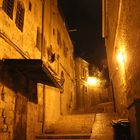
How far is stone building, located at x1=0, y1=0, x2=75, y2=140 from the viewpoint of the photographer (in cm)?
877

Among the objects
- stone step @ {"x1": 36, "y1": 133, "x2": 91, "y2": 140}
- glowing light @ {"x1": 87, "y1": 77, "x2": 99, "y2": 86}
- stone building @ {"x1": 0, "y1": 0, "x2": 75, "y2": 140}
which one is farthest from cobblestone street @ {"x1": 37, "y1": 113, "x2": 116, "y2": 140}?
glowing light @ {"x1": 87, "y1": 77, "x2": 99, "y2": 86}

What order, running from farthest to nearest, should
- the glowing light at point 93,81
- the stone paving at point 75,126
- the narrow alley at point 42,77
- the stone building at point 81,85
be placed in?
1. the glowing light at point 93,81
2. the stone building at point 81,85
3. the stone paving at point 75,126
4. the narrow alley at point 42,77

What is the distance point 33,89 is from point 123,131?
570cm

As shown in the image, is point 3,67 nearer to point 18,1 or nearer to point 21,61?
point 21,61

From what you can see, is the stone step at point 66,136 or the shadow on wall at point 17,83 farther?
the stone step at point 66,136

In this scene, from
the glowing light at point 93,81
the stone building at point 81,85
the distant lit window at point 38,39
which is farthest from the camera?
the glowing light at point 93,81

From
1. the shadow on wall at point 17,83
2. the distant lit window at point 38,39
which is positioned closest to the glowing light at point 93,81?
the distant lit window at point 38,39

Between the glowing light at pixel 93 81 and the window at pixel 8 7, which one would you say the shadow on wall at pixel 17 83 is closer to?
the window at pixel 8 7

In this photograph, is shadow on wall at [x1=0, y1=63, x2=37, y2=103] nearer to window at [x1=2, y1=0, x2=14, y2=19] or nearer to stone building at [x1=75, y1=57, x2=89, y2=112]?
window at [x1=2, y1=0, x2=14, y2=19]

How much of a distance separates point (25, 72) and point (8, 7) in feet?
10.1

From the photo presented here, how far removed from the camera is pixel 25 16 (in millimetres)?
11711

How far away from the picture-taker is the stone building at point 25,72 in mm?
8773

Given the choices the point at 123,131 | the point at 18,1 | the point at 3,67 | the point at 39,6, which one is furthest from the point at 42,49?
the point at 123,131

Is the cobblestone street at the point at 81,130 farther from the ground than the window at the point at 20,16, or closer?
closer
